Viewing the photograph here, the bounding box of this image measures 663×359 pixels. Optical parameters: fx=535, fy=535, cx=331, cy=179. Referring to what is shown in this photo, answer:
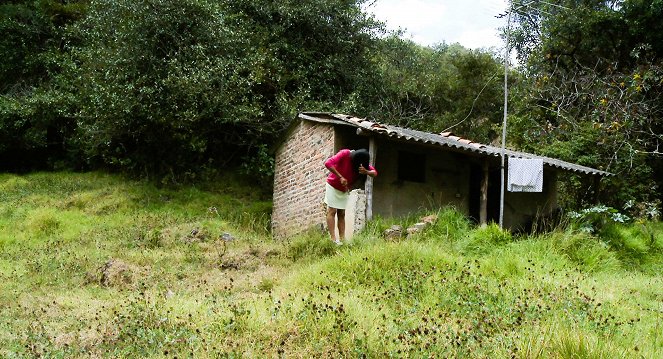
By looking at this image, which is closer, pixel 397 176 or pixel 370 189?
pixel 370 189

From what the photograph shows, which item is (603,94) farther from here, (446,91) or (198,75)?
(198,75)

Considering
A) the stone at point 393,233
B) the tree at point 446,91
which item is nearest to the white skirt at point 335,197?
the stone at point 393,233

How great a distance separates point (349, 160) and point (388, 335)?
436 centimetres

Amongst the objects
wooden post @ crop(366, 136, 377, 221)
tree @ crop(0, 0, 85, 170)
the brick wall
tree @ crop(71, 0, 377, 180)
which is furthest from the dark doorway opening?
tree @ crop(0, 0, 85, 170)

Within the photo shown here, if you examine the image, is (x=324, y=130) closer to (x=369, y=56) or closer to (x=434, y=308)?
(x=434, y=308)

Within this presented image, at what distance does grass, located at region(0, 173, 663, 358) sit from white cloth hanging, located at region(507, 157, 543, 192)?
1600 mm

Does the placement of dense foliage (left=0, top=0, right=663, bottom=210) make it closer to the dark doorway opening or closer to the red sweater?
the dark doorway opening

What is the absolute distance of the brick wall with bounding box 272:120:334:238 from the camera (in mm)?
11234

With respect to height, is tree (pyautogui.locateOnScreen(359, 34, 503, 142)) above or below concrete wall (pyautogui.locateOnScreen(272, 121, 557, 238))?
above

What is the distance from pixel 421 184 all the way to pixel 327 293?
234 inches

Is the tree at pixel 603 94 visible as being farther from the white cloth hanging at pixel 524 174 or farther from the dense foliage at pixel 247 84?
the white cloth hanging at pixel 524 174

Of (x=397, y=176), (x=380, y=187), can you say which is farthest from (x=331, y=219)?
(x=397, y=176)

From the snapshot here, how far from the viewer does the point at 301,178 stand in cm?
1240

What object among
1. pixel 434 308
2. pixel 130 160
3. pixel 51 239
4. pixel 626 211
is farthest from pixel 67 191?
pixel 626 211
